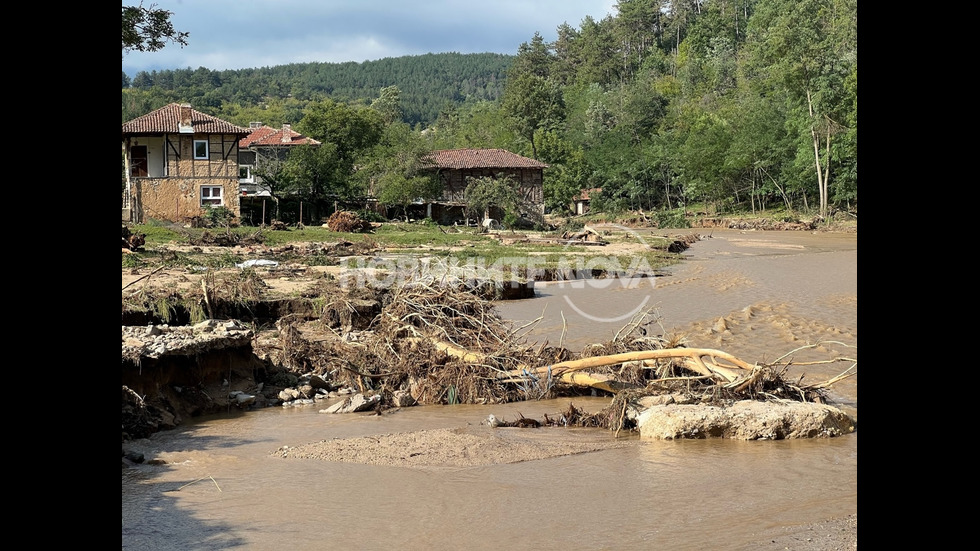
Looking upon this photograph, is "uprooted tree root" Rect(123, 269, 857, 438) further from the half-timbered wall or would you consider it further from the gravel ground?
the half-timbered wall

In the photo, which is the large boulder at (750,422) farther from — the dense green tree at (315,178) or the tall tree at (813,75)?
the tall tree at (813,75)

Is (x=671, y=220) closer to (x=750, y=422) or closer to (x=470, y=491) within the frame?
(x=750, y=422)

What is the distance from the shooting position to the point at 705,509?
664 cm

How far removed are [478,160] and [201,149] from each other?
695 inches

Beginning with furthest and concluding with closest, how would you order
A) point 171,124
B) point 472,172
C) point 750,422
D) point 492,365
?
point 472,172 < point 171,124 < point 492,365 < point 750,422

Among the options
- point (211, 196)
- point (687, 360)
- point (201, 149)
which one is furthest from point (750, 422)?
point (201, 149)

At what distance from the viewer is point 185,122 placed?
141ft

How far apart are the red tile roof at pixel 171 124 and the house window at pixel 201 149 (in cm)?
67

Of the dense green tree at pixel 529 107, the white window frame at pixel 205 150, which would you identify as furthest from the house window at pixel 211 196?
the dense green tree at pixel 529 107

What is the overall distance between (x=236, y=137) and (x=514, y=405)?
3660cm

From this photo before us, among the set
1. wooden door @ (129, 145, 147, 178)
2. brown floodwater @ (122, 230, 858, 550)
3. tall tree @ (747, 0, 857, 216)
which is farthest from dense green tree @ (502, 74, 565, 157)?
brown floodwater @ (122, 230, 858, 550)
